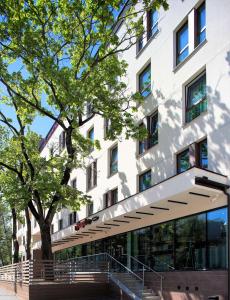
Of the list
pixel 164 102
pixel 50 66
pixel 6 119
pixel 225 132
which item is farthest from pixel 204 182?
pixel 6 119

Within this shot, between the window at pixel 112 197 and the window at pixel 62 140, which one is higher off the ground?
the window at pixel 62 140

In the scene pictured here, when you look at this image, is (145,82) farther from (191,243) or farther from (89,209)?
(89,209)

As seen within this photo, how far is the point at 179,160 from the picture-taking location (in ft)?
63.4

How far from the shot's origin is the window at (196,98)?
58.9 feet

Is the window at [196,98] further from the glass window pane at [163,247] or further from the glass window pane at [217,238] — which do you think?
the glass window pane at [163,247]

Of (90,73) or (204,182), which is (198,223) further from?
(90,73)

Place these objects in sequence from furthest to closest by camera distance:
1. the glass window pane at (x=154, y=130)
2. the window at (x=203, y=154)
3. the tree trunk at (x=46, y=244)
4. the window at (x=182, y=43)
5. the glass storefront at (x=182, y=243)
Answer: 1. the tree trunk at (x=46, y=244)
2. the glass window pane at (x=154, y=130)
3. the window at (x=182, y=43)
4. the window at (x=203, y=154)
5. the glass storefront at (x=182, y=243)

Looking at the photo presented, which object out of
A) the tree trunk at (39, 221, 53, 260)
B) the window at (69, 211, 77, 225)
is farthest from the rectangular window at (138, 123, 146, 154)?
the window at (69, 211, 77, 225)

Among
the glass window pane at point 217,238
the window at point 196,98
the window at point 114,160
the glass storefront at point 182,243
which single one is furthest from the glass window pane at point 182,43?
the window at point 114,160

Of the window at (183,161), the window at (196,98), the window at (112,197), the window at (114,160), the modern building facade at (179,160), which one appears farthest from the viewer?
the window at (114,160)

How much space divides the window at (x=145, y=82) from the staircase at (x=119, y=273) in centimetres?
833

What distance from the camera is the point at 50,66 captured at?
1930 centimetres

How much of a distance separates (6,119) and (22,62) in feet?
16.1

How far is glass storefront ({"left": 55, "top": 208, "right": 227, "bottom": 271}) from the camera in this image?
16.4 meters
